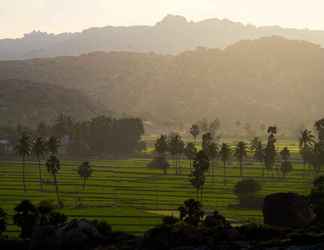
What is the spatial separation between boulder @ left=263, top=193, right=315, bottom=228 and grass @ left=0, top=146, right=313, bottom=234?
18024 mm

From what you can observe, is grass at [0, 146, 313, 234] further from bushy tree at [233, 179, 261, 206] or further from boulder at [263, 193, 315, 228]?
boulder at [263, 193, 315, 228]

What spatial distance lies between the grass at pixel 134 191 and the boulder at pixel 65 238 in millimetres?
34784

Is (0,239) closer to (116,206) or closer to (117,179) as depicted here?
(116,206)

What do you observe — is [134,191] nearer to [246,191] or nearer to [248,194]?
[246,191]

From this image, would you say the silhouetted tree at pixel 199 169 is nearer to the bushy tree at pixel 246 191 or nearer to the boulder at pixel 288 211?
the bushy tree at pixel 246 191

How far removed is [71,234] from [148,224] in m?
44.3

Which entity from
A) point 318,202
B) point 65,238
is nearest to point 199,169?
point 318,202

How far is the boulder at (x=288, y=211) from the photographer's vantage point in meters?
88.9

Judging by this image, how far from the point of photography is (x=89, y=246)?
61.4m

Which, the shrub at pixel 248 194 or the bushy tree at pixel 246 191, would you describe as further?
the bushy tree at pixel 246 191

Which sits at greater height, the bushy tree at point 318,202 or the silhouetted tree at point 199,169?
the silhouetted tree at point 199,169

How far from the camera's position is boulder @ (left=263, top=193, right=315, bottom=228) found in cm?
8894

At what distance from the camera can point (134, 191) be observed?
474 feet

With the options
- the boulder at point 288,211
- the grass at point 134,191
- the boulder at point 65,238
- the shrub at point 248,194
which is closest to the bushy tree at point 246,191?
the shrub at point 248,194
